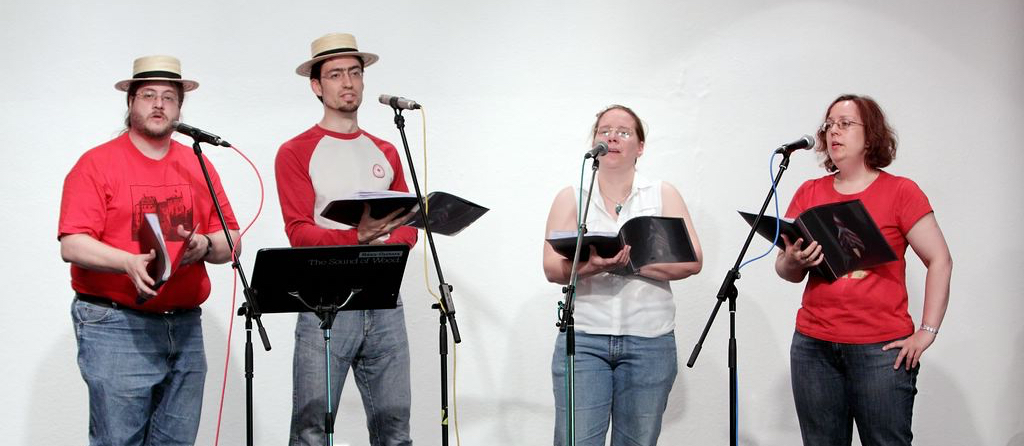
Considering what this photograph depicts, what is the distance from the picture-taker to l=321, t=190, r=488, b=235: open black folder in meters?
2.71

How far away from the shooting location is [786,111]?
14.6ft

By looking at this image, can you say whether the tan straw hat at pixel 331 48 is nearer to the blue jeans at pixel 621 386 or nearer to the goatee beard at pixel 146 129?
the goatee beard at pixel 146 129

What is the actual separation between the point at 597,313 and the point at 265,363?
1.91 meters

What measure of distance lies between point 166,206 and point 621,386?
1.67 m

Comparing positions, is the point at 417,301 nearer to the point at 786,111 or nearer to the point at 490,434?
the point at 490,434

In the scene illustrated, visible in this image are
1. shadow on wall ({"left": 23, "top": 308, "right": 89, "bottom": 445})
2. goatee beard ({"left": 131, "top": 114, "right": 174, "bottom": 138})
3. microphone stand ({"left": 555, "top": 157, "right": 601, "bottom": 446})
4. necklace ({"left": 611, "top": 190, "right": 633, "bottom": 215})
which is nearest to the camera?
microphone stand ({"left": 555, "top": 157, "right": 601, "bottom": 446})

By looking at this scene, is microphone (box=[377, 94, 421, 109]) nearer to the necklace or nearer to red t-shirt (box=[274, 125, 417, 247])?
red t-shirt (box=[274, 125, 417, 247])

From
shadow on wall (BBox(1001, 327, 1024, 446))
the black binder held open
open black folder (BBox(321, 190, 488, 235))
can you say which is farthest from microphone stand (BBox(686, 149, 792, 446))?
shadow on wall (BBox(1001, 327, 1024, 446))

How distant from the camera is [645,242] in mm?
2902

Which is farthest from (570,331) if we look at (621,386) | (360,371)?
(360,371)

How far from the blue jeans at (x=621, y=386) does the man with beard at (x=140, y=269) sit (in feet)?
4.27

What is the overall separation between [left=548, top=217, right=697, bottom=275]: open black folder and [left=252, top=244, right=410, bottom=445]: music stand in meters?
0.53

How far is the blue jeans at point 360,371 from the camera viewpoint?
3.13 meters

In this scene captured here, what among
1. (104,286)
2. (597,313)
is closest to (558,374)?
(597,313)
